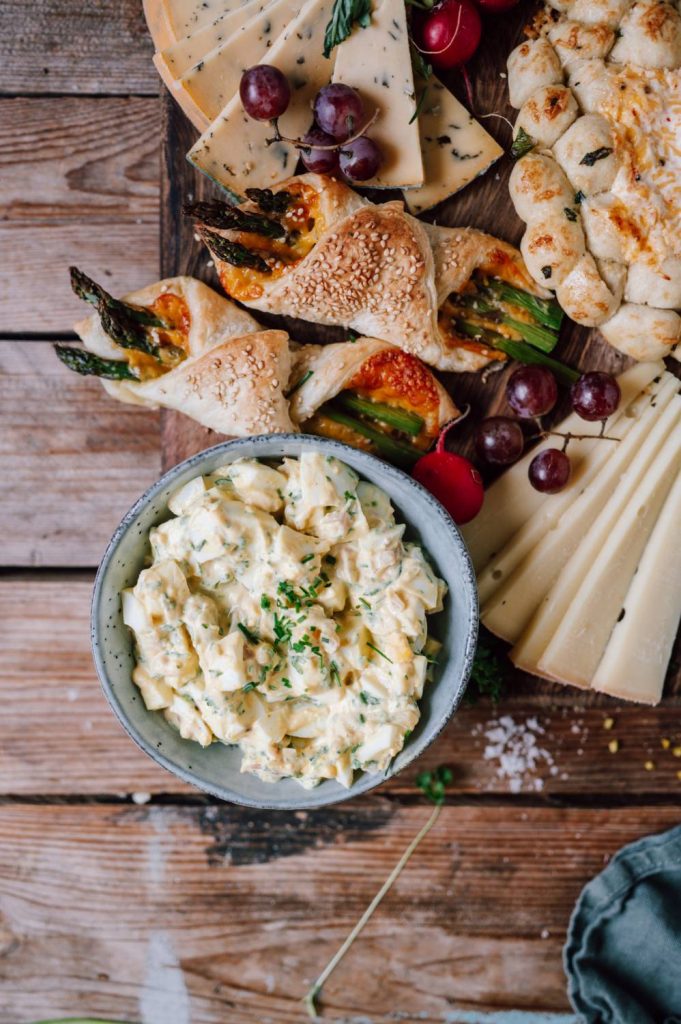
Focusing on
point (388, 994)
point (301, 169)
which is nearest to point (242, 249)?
point (301, 169)

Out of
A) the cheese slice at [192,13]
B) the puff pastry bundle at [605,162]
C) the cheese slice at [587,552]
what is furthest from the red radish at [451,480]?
the cheese slice at [192,13]

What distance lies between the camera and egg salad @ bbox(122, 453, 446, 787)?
191cm

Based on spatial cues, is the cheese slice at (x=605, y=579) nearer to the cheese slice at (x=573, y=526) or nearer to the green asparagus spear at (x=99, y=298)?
the cheese slice at (x=573, y=526)

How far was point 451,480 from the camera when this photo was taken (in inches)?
85.8

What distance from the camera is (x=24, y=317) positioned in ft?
7.82

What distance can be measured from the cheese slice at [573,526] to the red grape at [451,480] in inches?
9.6

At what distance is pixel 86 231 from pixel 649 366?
1.53 meters

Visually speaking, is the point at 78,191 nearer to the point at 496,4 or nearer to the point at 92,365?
the point at 92,365

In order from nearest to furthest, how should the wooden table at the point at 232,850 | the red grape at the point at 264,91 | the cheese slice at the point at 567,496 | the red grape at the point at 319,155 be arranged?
the red grape at the point at 264,91, the red grape at the point at 319,155, the cheese slice at the point at 567,496, the wooden table at the point at 232,850

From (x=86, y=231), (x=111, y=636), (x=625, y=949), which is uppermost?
(x=86, y=231)

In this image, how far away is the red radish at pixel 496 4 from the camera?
2.20 metres

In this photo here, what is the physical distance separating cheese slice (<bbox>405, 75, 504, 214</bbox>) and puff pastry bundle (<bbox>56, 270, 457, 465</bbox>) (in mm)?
443

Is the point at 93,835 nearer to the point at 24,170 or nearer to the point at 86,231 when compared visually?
the point at 86,231

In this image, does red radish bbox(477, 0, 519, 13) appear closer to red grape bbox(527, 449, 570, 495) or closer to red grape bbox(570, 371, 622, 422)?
red grape bbox(570, 371, 622, 422)
